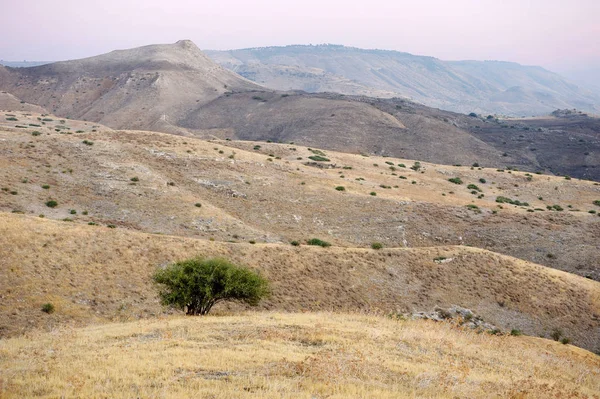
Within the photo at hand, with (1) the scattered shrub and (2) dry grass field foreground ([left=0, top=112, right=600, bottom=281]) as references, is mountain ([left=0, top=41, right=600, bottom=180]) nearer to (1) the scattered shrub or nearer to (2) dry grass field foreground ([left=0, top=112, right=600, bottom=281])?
(1) the scattered shrub

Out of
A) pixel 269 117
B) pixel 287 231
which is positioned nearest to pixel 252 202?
pixel 287 231

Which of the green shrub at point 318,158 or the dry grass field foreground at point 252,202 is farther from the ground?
the green shrub at point 318,158

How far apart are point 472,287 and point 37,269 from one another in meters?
28.2

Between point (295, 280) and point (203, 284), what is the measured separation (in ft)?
29.8

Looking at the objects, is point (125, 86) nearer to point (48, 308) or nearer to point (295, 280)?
point (295, 280)

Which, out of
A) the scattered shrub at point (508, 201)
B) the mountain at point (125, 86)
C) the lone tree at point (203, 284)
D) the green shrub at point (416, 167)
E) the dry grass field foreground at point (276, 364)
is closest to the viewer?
the dry grass field foreground at point (276, 364)

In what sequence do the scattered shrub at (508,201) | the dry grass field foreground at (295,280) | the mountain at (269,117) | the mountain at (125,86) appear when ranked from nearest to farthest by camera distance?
1. the dry grass field foreground at (295,280)
2. the scattered shrub at (508,201)
3. the mountain at (269,117)
4. the mountain at (125,86)

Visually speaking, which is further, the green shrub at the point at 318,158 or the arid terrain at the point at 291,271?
the green shrub at the point at 318,158

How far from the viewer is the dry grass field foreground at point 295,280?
25.0m

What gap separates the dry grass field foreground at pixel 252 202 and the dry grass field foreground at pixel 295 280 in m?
7.50

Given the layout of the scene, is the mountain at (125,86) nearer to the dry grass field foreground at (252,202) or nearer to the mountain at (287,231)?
the dry grass field foreground at (252,202)

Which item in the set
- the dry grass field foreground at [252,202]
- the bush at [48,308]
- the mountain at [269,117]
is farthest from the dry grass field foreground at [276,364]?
the mountain at [269,117]

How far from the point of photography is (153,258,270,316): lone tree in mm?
23297

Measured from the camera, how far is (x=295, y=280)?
31453mm
